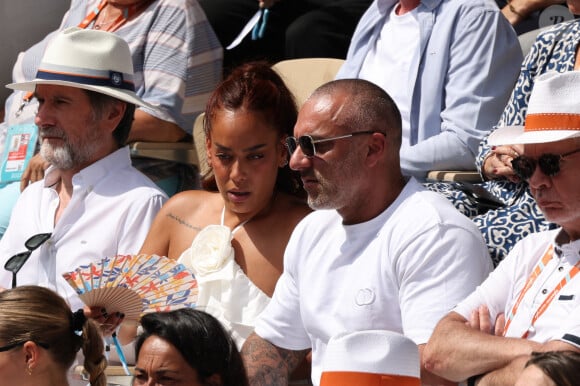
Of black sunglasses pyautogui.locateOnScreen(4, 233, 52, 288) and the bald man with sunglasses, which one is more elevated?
the bald man with sunglasses

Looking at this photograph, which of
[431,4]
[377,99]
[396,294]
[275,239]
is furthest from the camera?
[431,4]

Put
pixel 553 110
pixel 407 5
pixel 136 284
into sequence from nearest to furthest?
pixel 553 110 → pixel 136 284 → pixel 407 5

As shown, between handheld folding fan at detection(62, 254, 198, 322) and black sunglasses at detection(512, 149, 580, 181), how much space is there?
4.47 ft

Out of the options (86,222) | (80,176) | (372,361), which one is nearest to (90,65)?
(80,176)

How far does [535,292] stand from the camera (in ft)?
11.6

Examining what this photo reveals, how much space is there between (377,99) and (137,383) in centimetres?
130

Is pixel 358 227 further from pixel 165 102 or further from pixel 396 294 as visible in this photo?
pixel 165 102

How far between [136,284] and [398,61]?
1750 mm


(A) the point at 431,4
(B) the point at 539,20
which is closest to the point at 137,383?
(A) the point at 431,4

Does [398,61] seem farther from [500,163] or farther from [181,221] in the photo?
[181,221]

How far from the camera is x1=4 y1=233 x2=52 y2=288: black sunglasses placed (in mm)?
5148

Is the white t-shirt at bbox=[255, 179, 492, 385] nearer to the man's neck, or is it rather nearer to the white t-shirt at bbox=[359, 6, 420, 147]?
the white t-shirt at bbox=[359, 6, 420, 147]

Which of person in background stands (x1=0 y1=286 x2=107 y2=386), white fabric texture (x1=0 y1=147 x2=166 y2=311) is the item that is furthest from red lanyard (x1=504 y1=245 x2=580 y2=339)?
white fabric texture (x1=0 y1=147 x2=166 y2=311)

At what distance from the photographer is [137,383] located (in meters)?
3.63
